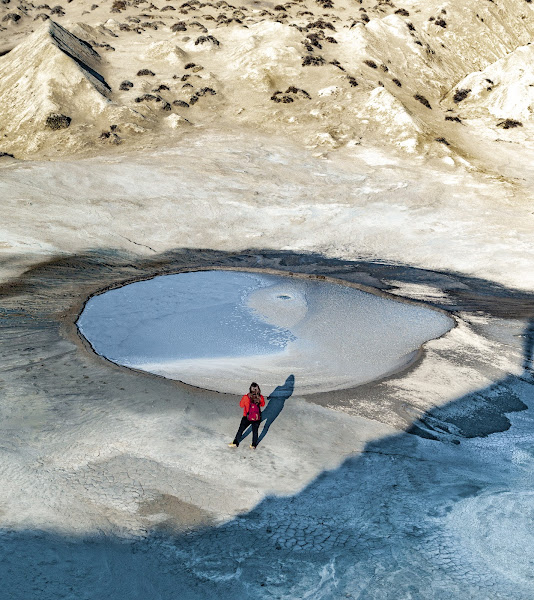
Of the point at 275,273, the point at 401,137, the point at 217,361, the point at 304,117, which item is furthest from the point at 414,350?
the point at 304,117

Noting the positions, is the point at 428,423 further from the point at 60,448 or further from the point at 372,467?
the point at 60,448

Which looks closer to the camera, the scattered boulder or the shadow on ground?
the shadow on ground

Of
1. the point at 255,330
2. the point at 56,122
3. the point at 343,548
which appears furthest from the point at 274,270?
the point at 56,122

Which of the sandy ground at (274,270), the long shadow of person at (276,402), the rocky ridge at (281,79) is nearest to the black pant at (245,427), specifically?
the sandy ground at (274,270)

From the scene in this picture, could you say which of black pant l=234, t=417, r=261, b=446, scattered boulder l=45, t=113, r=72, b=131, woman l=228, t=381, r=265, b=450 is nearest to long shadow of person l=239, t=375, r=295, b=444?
black pant l=234, t=417, r=261, b=446

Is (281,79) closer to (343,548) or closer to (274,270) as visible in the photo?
(274,270)

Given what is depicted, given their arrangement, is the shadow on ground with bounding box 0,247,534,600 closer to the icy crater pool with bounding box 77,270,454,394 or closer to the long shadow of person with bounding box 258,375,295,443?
the long shadow of person with bounding box 258,375,295,443
